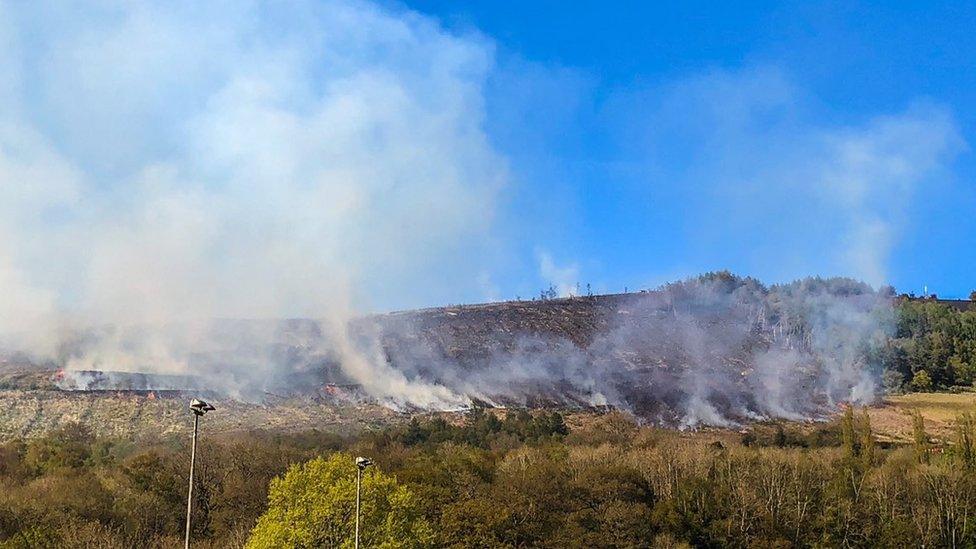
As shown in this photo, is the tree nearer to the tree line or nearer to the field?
the tree line

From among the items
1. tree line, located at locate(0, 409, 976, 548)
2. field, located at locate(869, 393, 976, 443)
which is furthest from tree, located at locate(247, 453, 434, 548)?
field, located at locate(869, 393, 976, 443)

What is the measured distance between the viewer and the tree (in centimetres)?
5147

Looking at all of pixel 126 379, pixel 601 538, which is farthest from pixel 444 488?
pixel 126 379

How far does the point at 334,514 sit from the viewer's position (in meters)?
53.1

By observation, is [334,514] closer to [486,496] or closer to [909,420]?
[486,496]

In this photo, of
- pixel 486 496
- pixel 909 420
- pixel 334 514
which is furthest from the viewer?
pixel 909 420

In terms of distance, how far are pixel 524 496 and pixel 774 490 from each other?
3198 centimetres

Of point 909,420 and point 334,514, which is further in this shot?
point 909,420

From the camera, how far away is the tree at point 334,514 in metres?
51.5

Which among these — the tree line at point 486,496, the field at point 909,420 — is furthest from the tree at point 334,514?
the field at point 909,420

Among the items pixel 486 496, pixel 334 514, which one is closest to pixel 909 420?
pixel 486 496

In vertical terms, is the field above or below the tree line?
above

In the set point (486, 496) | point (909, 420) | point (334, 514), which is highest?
point (909, 420)

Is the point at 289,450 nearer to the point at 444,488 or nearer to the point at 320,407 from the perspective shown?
the point at 444,488
